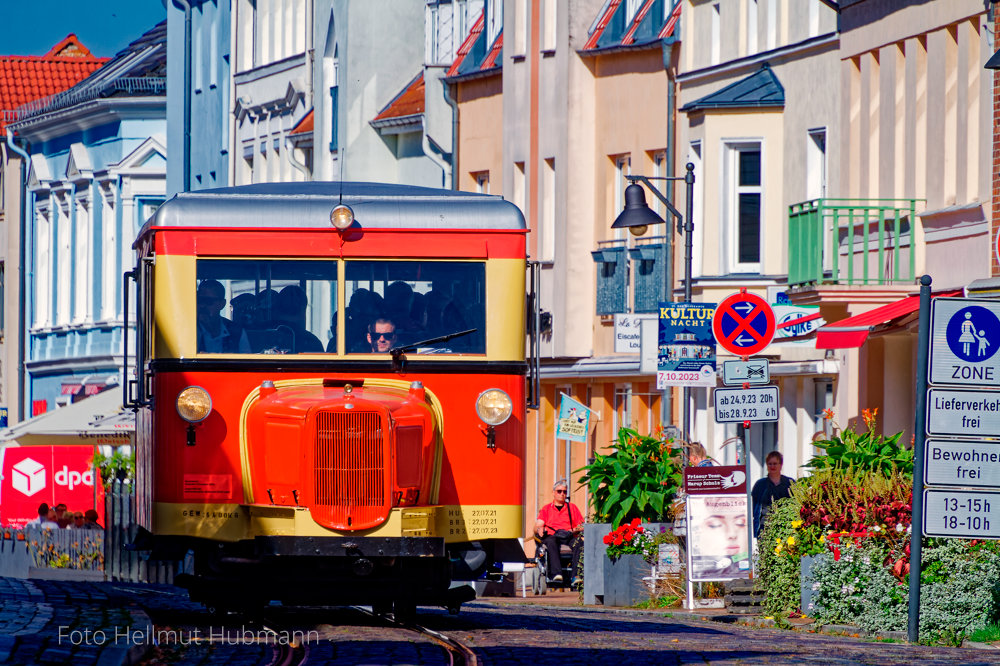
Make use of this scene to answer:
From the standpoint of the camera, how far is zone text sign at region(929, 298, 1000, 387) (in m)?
17.1

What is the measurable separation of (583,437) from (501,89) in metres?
11.4

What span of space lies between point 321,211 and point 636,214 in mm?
11573

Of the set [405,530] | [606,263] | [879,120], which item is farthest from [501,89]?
[405,530]

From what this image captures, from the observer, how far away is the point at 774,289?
111ft

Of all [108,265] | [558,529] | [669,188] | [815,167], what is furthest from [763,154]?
[108,265]

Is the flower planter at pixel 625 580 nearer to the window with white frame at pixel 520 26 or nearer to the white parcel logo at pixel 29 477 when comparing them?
the white parcel logo at pixel 29 477

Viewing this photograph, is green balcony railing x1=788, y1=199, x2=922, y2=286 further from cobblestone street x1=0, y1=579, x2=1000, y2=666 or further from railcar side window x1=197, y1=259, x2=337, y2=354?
railcar side window x1=197, y1=259, x2=337, y2=354

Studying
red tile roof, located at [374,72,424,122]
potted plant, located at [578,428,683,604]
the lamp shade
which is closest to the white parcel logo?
red tile roof, located at [374,72,424,122]

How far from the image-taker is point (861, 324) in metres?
26.8

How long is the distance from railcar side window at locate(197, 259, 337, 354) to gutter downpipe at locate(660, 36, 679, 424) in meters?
14.4

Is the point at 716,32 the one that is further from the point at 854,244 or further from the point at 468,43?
the point at 468,43

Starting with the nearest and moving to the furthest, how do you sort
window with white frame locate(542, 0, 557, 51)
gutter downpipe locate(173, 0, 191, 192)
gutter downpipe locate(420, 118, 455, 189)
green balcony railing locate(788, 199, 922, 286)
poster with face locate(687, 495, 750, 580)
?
1. poster with face locate(687, 495, 750, 580)
2. green balcony railing locate(788, 199, 922, 286)
3. window with white frame locate(542, 0, 557, 51)
4. gutter downpipe locate(420, 118, 455, 189)
5. gutter downpipe locate(173, 0, 191, 192)

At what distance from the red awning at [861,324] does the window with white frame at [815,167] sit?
533cm

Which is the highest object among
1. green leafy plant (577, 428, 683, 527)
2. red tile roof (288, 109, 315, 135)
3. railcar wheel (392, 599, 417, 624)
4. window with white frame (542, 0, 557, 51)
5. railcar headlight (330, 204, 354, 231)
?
window with white frame (542, 0, 557, 51)
